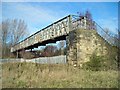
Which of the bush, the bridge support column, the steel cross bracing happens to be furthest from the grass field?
the steel cross bracing

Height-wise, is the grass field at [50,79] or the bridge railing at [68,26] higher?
the bridge railing at [68,26]

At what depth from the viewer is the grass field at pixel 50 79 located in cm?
1014

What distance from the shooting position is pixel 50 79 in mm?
11711

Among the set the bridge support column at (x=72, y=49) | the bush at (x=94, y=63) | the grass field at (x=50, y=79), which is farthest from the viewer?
the bridge support column at (x=72, y=49)

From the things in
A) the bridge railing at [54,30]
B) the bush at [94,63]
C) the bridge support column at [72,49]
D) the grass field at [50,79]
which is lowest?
the grass field at [50,79]

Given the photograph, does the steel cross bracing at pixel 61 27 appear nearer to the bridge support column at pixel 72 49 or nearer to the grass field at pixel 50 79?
the bridge support column at pixel 72 49

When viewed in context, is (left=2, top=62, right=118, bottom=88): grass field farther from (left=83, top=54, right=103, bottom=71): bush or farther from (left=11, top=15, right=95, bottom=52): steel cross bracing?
(left=11, top=15, right=95, bottom=52): steel cross bracing

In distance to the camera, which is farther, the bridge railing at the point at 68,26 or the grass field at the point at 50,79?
the bridge railing at the point at 68,26

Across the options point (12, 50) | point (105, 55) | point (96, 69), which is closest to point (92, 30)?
point (105, 55)

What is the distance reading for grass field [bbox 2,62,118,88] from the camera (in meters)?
10.1

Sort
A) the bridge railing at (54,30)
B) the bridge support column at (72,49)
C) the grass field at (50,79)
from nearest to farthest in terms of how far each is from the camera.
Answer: the grass field at (50,79)
the bridge support column at (72,49)
the bridge railing at (54,30)

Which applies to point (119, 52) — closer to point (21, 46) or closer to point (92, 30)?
point (92, 30)

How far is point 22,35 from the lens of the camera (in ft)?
159

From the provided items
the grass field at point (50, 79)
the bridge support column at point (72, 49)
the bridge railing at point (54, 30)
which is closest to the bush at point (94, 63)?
the bridge support column at point (72, 49)
